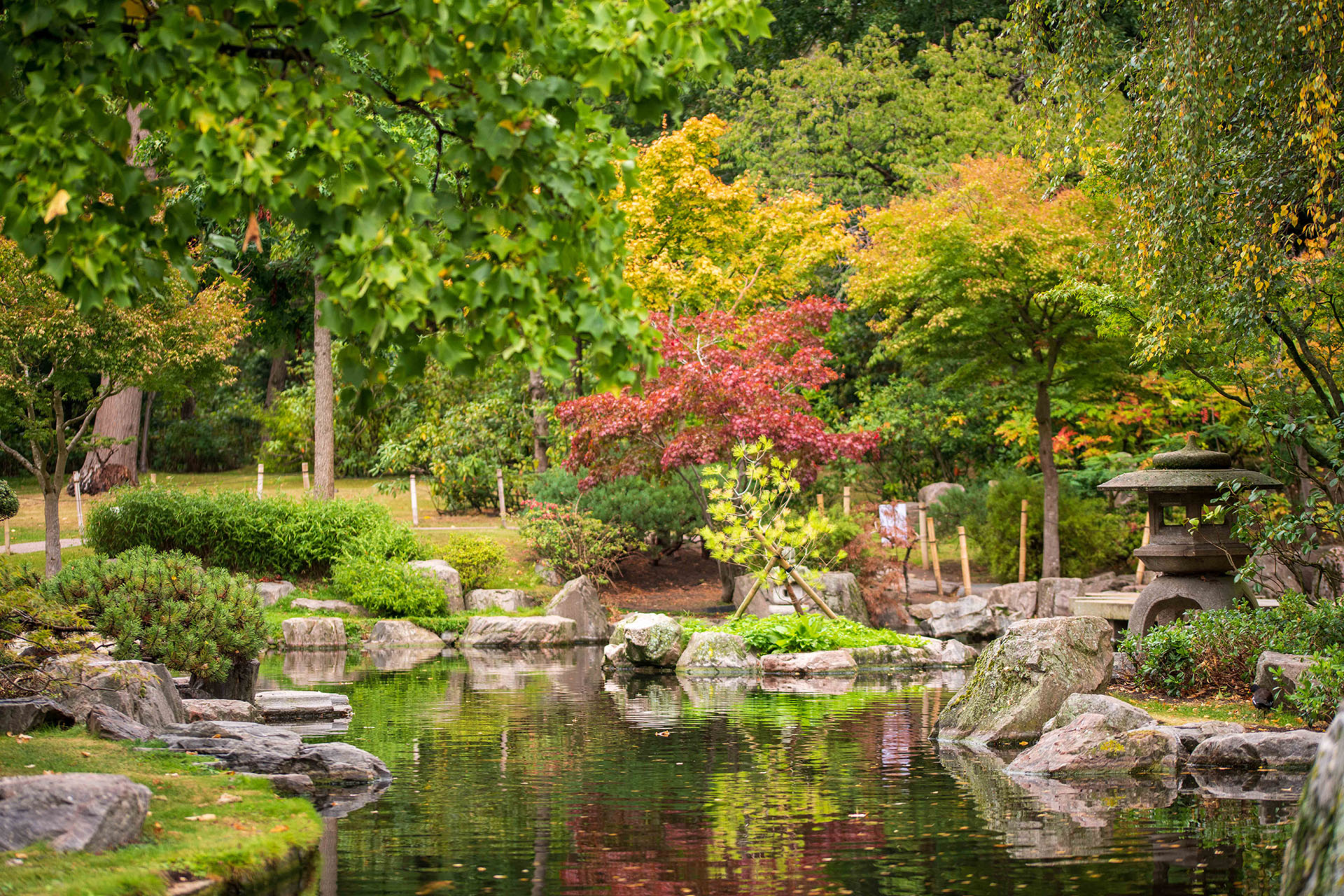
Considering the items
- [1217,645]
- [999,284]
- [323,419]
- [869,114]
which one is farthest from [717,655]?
[869,114]

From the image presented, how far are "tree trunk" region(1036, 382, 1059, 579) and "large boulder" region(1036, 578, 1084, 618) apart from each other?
89 centimetres

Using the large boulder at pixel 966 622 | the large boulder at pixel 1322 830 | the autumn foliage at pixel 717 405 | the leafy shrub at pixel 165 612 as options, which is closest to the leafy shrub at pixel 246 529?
the autumn foliage at pixel 717 405

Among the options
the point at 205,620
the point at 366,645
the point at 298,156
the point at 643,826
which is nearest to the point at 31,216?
the point at 298,156

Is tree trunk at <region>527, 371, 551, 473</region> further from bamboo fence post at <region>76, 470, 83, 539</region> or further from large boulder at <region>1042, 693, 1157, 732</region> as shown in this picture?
large boulder at <region>1042, 693, 1157, 732</region>

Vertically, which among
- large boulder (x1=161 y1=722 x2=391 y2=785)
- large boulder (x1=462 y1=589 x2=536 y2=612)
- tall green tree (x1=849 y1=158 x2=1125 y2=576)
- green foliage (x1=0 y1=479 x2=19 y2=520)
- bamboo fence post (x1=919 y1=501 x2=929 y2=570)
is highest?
tall green tree (x1=849 y1=158 x2=1125 y2=576)

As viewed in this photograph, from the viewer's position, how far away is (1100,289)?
1662cm

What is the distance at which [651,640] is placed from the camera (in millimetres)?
15359

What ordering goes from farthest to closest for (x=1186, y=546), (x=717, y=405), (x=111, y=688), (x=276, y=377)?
(x=276, y=377) → (x=717, y=405) → (x=1186, y=546) → (x=111, y=688)

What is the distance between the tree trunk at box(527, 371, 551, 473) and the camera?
86.4ft

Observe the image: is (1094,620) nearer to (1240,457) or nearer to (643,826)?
(643,826)

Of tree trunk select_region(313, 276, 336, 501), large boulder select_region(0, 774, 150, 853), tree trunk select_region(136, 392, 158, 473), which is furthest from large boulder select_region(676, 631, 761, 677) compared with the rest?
tree trunk select_region(136, 392, 158, 473)

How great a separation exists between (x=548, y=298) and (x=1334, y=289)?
401 inches

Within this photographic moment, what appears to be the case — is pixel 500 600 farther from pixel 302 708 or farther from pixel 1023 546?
pixel 302 708

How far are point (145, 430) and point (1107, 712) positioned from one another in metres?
33.3
